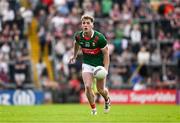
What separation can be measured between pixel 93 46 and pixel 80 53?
14558 millimetres

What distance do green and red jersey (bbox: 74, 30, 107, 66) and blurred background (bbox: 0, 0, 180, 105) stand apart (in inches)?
569

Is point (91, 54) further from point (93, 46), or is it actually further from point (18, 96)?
point (18, 96)

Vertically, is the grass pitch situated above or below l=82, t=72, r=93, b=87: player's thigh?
below

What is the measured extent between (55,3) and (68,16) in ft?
3.70

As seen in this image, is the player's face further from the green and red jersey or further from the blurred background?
the blurred background

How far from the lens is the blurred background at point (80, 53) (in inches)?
1318

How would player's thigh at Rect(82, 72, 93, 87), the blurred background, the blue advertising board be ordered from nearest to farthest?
player's thigh at Rect(82, 72, 93, 87) → the blue advertising board → the blurred background

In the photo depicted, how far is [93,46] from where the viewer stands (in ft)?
61.2

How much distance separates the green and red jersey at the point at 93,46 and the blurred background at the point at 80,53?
14.5m

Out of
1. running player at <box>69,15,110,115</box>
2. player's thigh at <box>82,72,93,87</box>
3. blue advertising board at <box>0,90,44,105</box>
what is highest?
running player at <box>69,15,110,115</box>

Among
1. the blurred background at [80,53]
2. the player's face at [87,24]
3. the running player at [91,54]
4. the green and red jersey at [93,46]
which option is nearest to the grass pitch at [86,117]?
the running player at [91,54]

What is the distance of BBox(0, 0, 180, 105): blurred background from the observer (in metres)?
33.5

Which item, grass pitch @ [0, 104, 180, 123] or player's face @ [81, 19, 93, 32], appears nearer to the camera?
grass pitch @ [0, 104, 180, 123]

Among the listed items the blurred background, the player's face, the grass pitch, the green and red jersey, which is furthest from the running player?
the blurred background
